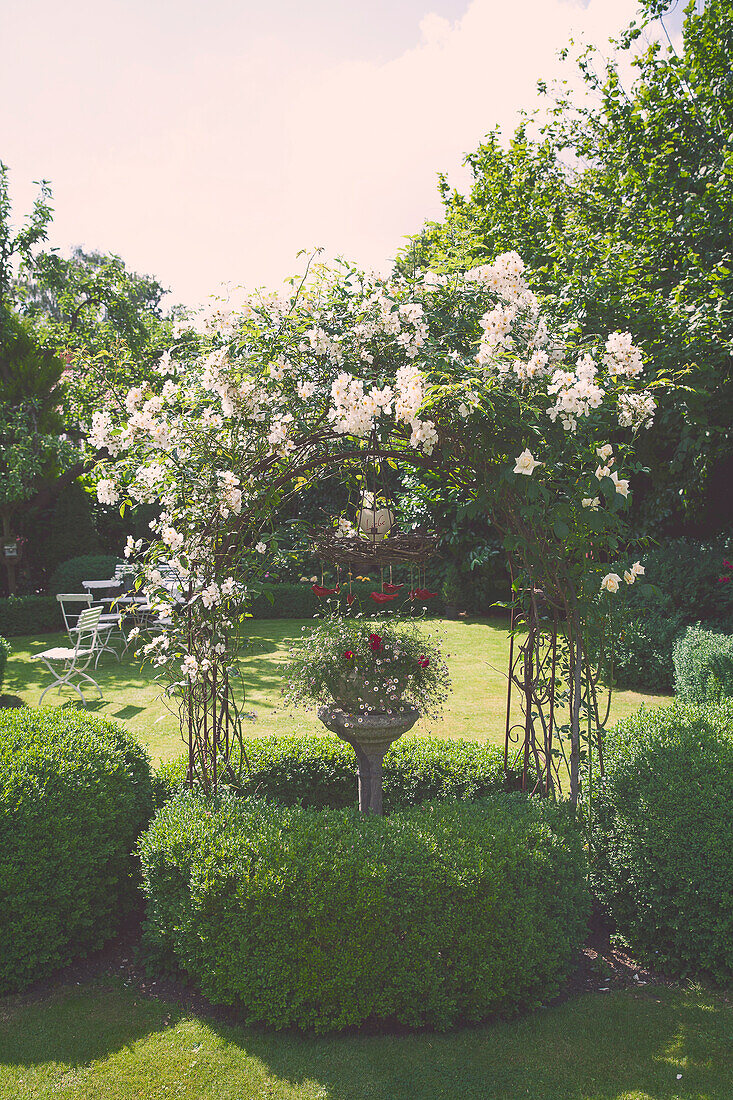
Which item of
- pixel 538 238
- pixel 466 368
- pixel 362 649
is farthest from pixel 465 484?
pixel 538 238

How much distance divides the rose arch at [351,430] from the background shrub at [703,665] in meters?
2.97

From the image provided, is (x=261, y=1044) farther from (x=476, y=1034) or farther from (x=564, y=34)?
(x=564, y=34)

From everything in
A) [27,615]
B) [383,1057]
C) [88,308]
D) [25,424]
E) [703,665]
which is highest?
[88,308]

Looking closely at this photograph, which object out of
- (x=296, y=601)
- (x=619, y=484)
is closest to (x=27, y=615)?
(x=296, y=601)

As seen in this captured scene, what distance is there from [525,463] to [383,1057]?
2356mm

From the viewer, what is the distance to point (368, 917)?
2.63m

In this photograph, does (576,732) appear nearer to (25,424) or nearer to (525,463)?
(525,463)

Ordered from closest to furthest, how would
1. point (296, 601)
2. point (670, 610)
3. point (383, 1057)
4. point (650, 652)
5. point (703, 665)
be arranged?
point (383, 1057) < point (703, 665) < point (650, 652) < point (670, 610) < point (296, 601)

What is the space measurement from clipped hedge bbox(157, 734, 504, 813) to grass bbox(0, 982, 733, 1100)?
156 centimetres

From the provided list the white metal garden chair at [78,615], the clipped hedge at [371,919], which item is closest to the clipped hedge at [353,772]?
the clipped hedge at [371,919]

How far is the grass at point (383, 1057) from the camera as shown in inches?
93.9

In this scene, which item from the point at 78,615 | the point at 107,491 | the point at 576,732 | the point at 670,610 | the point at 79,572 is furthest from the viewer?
the point at 79,572

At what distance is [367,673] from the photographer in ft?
13.2

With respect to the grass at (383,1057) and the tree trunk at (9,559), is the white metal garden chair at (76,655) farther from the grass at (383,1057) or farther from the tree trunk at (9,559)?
the grass at (383,1057)
